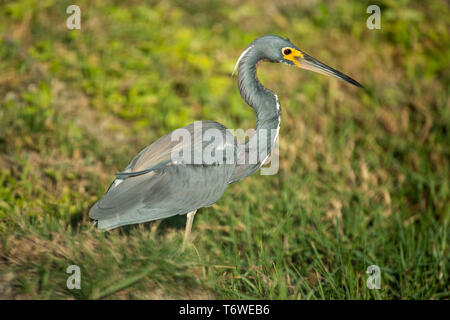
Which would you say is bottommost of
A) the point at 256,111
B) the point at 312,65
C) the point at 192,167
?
the point at 192,167

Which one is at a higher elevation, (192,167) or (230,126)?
(230,126)

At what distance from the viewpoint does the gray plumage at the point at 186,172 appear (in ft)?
10.3

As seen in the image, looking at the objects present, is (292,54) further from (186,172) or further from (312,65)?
(186,172)

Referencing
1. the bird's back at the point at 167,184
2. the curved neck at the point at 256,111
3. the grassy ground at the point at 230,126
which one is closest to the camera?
the bird's back at the point at 167,184

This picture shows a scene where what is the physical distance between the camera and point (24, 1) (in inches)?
236

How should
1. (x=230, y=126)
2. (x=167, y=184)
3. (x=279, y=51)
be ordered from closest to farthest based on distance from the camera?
(x=167, y=184) < (x=279, y=51) < (x=230, y=126)

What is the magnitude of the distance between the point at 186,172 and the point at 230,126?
2.29m

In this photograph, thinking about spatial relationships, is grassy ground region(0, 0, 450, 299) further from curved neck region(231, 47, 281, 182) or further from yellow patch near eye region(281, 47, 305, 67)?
yellow patch near eye region(281, 47, 305, 67)

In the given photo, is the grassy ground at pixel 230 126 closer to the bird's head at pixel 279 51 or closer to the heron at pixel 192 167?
the heron at pixel 192 167

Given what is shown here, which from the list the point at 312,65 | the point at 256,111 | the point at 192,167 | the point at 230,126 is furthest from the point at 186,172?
the point at 230,126

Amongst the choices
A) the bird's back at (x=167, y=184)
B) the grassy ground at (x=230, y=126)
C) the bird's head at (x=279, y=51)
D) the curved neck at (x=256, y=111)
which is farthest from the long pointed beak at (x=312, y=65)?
the grassy ground at (x=230, y=126)

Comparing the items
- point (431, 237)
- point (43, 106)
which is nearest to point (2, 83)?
point (43, 106)

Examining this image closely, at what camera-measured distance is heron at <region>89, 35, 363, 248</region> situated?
3.14 meters

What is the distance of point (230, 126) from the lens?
542 cm
